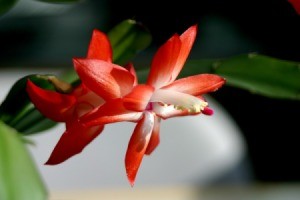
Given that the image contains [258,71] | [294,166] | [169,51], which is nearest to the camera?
[169,51]

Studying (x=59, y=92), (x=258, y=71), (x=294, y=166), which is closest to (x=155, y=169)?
(x=294, y=166)

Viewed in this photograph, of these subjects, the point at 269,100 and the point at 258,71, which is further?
the point at 269,100

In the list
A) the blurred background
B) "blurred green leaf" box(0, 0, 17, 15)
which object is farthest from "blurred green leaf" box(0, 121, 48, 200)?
the blurred background

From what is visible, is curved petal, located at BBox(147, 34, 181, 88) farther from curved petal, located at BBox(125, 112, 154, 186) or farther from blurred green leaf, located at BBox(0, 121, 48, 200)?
blurred green leaf, located at BBox(0, 121, 48, 200)

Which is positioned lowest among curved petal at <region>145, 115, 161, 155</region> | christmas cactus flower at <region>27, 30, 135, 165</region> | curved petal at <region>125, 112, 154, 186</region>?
curved petal at <region>145, 115, 161, 155</region>

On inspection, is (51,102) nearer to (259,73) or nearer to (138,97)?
(138,97)

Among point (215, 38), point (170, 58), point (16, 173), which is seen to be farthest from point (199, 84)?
point (215, 38)

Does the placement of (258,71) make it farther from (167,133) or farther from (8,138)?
(167,133)

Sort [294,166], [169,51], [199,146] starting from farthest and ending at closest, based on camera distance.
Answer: [294,166] → [199,146] → [169,51]
